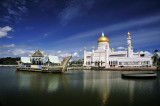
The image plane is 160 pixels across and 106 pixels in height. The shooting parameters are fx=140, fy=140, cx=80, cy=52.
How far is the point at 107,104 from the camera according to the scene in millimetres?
12992

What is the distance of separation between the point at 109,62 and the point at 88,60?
12.7 metres

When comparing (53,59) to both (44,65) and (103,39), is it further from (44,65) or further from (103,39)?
(103,39)

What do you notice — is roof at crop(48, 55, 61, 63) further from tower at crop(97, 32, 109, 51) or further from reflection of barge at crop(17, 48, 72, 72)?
tower at crop(97, 32, 109, 51)

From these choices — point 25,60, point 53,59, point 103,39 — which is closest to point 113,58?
point 103,39

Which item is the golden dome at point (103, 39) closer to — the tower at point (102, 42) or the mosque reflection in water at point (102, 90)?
the tower at point (102, 42)

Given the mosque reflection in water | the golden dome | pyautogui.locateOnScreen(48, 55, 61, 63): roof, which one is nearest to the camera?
the mosque reflection in water

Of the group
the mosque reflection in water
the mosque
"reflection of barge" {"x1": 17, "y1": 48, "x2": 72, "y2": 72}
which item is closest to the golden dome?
the mosque

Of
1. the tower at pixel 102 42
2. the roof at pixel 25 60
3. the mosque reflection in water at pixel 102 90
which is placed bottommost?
the mosque reflection in water at pixel 102 90

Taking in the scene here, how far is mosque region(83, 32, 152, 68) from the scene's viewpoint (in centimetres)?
6725

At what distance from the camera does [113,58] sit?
72562mm

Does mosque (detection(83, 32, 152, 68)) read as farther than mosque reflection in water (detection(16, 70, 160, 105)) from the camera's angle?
Yes

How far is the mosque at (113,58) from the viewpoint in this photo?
6725 centimetres

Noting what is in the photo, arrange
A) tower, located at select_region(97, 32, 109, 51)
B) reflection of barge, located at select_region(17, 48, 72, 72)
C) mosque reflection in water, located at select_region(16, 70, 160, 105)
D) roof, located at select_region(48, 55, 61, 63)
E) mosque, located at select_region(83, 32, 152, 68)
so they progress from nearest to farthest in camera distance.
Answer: mosque reflection in water, located at select_region(16, 70, 160, 105) < reflection of barge, located at select_region(17, 48, 72, 72) < roof, located at select_region(48, 55, 61, 63) < mosque, located at select_region(83, 32, 152, 68) < tower, located at select_region(97, 32, 109, 51)

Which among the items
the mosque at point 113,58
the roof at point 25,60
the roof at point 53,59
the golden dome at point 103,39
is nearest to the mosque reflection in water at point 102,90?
the roof at point 53,59
